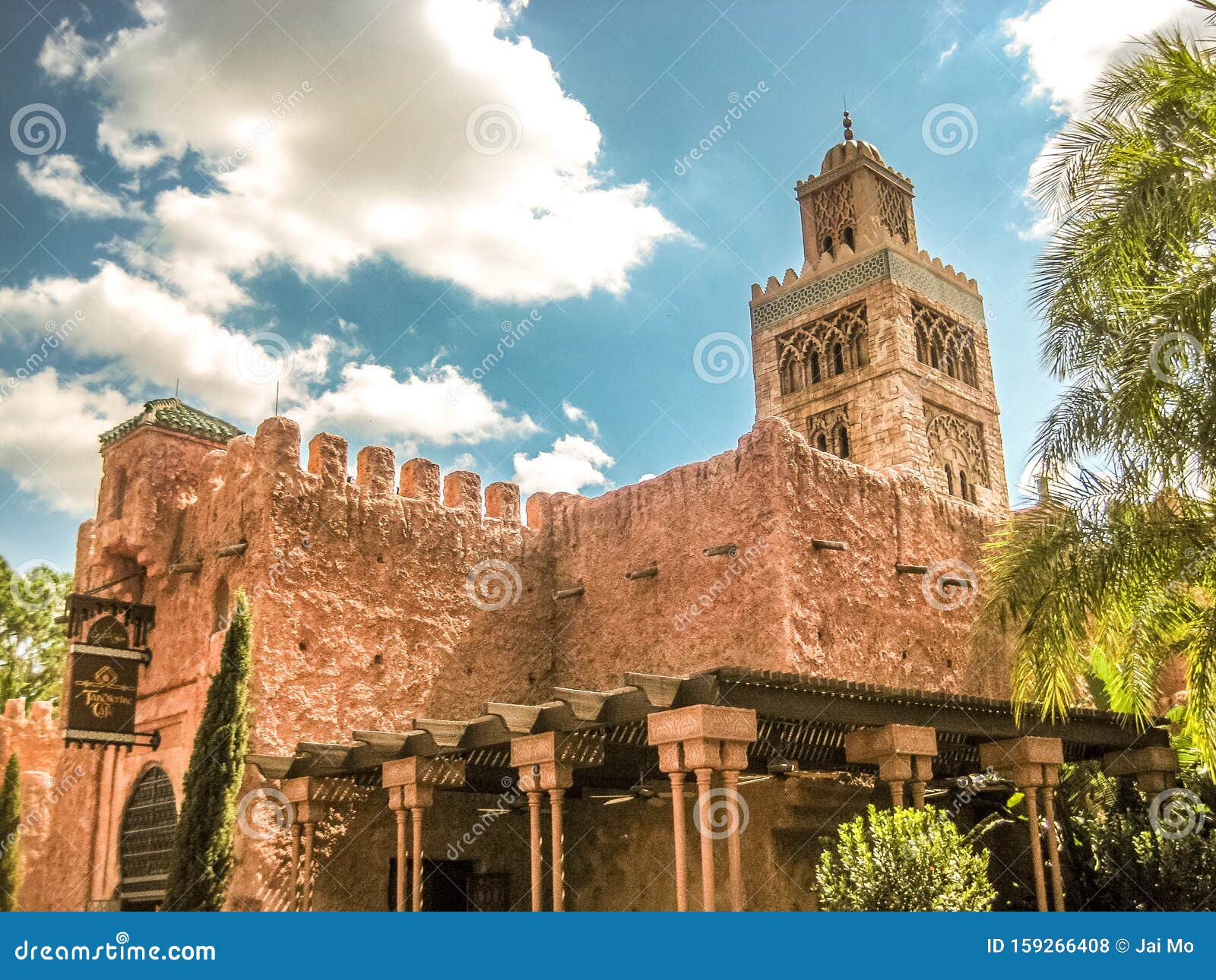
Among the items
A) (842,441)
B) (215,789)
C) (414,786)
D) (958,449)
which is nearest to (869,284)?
(842,441)

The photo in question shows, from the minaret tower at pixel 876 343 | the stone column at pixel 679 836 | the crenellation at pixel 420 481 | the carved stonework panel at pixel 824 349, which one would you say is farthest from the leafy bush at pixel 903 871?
the carved stonework panel at pixel 824 349

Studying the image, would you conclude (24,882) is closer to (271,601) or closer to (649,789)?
(271,601)

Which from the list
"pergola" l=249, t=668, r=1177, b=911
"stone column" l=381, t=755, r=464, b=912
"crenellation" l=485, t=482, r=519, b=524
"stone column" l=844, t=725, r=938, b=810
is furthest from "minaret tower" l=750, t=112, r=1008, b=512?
"stone column" l=381, t=755, r=464, b=912

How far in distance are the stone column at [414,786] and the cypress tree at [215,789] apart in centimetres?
165

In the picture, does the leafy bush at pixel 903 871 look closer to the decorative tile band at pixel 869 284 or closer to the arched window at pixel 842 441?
the arched window at pixel 842 441

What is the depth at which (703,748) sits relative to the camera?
9.34 m

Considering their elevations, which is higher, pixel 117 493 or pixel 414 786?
pixel 117 493

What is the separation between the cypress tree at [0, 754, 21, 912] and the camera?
16.6 metres

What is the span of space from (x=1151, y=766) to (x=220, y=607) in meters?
10.7

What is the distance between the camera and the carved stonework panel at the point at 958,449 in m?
29.5

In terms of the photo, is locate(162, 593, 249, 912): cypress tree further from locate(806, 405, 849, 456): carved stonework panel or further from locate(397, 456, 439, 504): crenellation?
locate(806, 405, 849, 456): carved stonework panel

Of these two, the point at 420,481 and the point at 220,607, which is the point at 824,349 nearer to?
the point at 420,481

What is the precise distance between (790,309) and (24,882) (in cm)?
2302

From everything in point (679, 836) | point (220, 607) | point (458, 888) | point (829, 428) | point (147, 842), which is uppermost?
point (829, 428)
